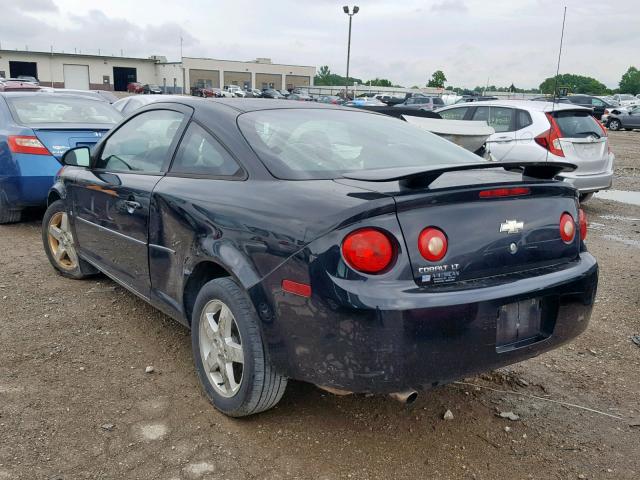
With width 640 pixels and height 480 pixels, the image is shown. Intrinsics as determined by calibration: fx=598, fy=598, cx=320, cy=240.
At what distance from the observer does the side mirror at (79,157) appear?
4.36m

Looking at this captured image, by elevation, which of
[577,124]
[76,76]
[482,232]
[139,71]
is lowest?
[482,232]

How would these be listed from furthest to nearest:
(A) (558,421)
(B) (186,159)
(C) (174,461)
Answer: (B) (186,159), (A) (558,421), (C) (174,461)

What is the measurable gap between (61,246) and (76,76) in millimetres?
82066

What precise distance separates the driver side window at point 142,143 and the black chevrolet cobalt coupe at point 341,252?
0.03 meters

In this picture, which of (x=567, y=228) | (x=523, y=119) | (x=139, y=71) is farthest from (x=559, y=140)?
(x=139, y=71)

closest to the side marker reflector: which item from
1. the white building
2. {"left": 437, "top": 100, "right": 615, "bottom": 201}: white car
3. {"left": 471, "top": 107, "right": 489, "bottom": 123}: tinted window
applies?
{"left": 437, "top": 100, "right": 615, "bottom": 201}: white car

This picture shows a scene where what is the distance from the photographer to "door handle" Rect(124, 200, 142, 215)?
3494 mm

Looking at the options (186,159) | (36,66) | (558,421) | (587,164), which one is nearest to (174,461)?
(186,159)

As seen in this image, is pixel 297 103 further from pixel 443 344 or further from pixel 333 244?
pixel 443 344

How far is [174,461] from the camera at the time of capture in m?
2.61

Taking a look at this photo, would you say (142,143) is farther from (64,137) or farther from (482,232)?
(64,137)

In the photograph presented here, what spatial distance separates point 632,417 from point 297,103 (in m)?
2.58

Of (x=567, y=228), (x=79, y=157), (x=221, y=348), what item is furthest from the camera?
(x=79, y=157)

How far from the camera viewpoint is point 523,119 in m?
8.51
